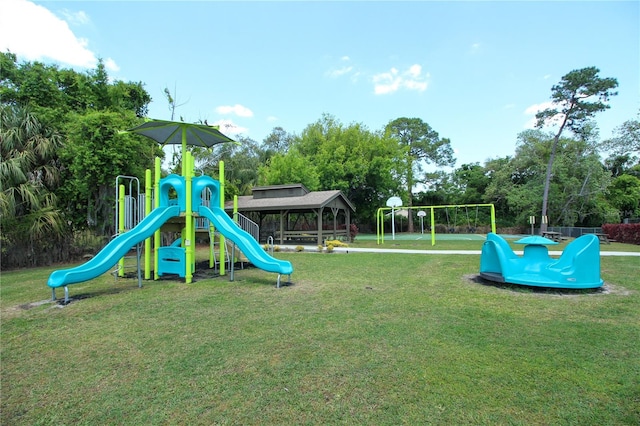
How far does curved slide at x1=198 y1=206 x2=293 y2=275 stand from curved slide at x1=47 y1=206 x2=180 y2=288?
0.96 metres

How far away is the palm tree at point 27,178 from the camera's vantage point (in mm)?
10406

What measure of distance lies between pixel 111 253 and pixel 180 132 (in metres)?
3.88

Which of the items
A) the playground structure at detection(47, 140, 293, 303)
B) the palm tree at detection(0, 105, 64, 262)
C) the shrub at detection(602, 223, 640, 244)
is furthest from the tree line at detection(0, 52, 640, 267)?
the shrub at detection(602, 223, 640, 244)

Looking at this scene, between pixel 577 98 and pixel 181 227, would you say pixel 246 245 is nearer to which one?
pixel 181 227

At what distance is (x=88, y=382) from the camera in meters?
3.11

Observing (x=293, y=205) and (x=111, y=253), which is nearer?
(x=111, y=253)

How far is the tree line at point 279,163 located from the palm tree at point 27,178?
1.6 inches

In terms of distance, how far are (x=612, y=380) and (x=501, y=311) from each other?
232cm

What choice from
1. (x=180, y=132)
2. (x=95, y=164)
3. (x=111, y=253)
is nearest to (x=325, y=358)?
(x=111, y=253)

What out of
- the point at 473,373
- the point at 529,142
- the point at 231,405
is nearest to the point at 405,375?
the point at 473,373

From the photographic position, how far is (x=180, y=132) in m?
9.23

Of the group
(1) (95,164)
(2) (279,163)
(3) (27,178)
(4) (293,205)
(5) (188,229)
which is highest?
(2) (279,163)

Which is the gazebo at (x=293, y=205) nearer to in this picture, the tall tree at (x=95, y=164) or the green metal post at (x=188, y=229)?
the tall tree at (x=95, y=164)

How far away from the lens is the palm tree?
1041cm
